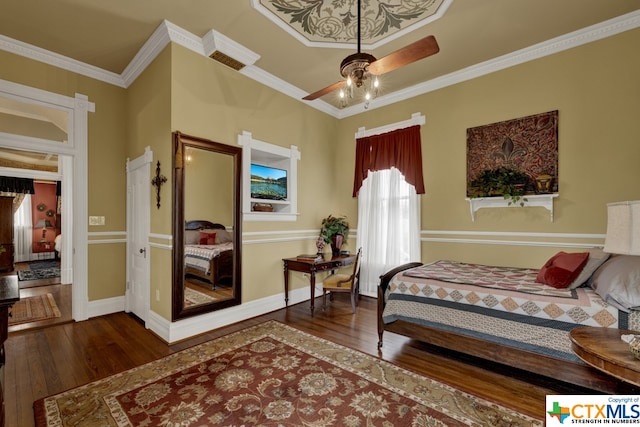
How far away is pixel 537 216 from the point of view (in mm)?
3426

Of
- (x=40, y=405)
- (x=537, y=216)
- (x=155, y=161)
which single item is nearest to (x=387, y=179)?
(x=537, y=216)

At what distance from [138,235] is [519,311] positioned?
4.31 m

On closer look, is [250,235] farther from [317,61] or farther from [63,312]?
[63,312]

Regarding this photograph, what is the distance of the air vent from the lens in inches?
134

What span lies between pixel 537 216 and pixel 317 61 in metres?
3.35

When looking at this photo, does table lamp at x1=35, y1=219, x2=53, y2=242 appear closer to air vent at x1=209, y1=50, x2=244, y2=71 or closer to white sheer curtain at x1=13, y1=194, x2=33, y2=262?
white sheer curtain at x1=13, y1=194, x2=33, y2=262

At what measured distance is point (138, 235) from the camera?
3816mm

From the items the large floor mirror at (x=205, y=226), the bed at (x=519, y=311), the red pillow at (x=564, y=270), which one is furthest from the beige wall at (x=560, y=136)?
the large floor mirror at (x=205, y=226)

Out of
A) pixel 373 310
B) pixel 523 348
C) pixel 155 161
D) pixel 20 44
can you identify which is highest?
pixel 20 44

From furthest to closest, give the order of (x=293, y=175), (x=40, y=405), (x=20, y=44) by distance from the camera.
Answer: (x=293, y=175) < (x=20, y=44) < (x=40, y=405)

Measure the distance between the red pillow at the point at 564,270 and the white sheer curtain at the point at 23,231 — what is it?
12.2m

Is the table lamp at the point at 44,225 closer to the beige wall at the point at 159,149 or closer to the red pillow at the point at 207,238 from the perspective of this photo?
Answer: the beige wall at the point at 159,149

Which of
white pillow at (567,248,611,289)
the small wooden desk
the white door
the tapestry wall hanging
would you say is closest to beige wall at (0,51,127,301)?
the white door

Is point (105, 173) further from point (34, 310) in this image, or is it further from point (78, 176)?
point (34, 310)
